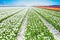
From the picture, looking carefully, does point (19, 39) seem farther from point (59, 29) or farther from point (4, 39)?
point (59, 29)

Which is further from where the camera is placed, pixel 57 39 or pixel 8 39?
pixel 57 39

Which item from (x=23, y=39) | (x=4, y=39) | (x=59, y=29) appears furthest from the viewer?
(x=59, y=29)

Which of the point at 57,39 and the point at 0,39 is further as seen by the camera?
the point at 57,39

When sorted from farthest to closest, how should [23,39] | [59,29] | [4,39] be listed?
[59,29]
[23,39]
[4,39]

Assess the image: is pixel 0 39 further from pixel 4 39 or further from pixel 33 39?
pixel 33 39

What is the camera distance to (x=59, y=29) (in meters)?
19.3

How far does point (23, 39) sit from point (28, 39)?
91 centimetres

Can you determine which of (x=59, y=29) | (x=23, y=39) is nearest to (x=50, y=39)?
(x=23, y=39)

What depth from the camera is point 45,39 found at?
13234 mm

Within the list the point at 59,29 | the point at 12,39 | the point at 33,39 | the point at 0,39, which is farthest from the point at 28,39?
the point at 59,29

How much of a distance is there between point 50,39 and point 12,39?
10.0 feet

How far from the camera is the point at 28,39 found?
13.4 metres

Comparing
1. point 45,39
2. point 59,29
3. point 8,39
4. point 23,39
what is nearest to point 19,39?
point 23,39

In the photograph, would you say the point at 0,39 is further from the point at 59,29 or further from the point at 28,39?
the point at 59,29
